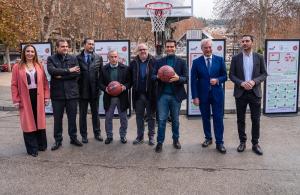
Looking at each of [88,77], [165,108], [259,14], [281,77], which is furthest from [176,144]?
[259,14]

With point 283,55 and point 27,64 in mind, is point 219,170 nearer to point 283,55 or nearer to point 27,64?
point 27,64

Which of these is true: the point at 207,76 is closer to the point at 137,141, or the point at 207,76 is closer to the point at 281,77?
the point at 137,141

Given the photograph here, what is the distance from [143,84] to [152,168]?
1761 millimetres

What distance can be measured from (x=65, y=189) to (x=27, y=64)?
261 cm

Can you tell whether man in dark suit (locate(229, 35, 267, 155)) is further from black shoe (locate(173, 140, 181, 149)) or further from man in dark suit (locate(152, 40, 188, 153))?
black shoe (locate(173, 140, 181, 149))

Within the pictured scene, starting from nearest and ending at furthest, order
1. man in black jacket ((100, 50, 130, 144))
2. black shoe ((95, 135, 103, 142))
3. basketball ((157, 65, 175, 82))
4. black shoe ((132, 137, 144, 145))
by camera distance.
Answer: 1. basketball ((157, 65, 175, 82))
2. man in black jacket ((100, 50, 130, 144))
3. black shoe ((132, 137, 144, 145))
4. black shoe ((95, 135, 103, 142))

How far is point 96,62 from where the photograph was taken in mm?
6914

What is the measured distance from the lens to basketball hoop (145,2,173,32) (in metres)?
13.4

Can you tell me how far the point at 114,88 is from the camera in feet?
21.6

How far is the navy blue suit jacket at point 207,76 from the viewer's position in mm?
6250

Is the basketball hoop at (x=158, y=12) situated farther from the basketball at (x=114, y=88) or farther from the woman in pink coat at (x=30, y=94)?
the woman in pink coat at (x=30, y=94)

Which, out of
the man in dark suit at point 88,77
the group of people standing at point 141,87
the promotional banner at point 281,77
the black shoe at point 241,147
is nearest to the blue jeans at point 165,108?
the group of people standing at point 141,87

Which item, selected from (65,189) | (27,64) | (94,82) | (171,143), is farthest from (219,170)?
(27,64)

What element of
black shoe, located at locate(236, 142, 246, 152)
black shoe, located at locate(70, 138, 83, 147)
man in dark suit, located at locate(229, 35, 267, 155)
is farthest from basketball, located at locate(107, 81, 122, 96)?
black shoe, located at locate(236, 142, 246, 152)
